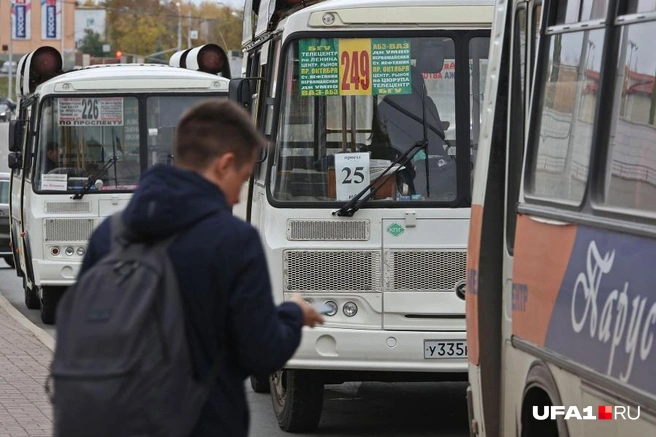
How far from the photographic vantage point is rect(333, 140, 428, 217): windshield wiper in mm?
→ 9383

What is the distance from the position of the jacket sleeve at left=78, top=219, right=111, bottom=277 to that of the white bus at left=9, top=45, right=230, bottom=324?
1346cm

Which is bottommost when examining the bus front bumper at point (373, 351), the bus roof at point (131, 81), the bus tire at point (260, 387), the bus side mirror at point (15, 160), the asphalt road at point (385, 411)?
the bus tire at point (260, 387)

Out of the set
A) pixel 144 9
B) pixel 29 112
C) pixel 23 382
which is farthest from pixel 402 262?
pixel 144 9

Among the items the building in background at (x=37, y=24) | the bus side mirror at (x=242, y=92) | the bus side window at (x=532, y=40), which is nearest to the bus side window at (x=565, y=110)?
the bus side window at (x=532, y=40)

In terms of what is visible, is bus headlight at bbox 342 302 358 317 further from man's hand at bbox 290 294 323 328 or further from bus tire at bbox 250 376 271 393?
man's hand at bbox 290 294 323 328

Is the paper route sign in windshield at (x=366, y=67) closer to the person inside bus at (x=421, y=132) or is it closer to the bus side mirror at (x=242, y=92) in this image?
the person inside bus at (x=421, y=132)

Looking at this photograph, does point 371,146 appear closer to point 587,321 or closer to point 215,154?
point 587,321

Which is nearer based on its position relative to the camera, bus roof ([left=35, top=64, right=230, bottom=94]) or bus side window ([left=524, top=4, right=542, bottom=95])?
bus side window ([left=524, top=4, right=542, bottom=95])

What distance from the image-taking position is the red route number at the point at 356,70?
9.48 m

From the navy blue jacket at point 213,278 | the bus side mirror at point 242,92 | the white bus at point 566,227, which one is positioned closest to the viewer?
the navy blue jacket at point 213,278

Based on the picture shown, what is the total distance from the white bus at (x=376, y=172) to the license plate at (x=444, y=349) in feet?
0.04

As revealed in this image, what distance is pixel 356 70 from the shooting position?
9.49 m

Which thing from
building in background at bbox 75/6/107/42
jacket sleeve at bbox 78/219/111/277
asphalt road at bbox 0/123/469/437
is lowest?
building in background at bbox 75/6/107/42

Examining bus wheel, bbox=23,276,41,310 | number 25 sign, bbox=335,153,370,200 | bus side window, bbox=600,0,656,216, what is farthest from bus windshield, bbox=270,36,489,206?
bus wheel, bbox=23,276,41,310
